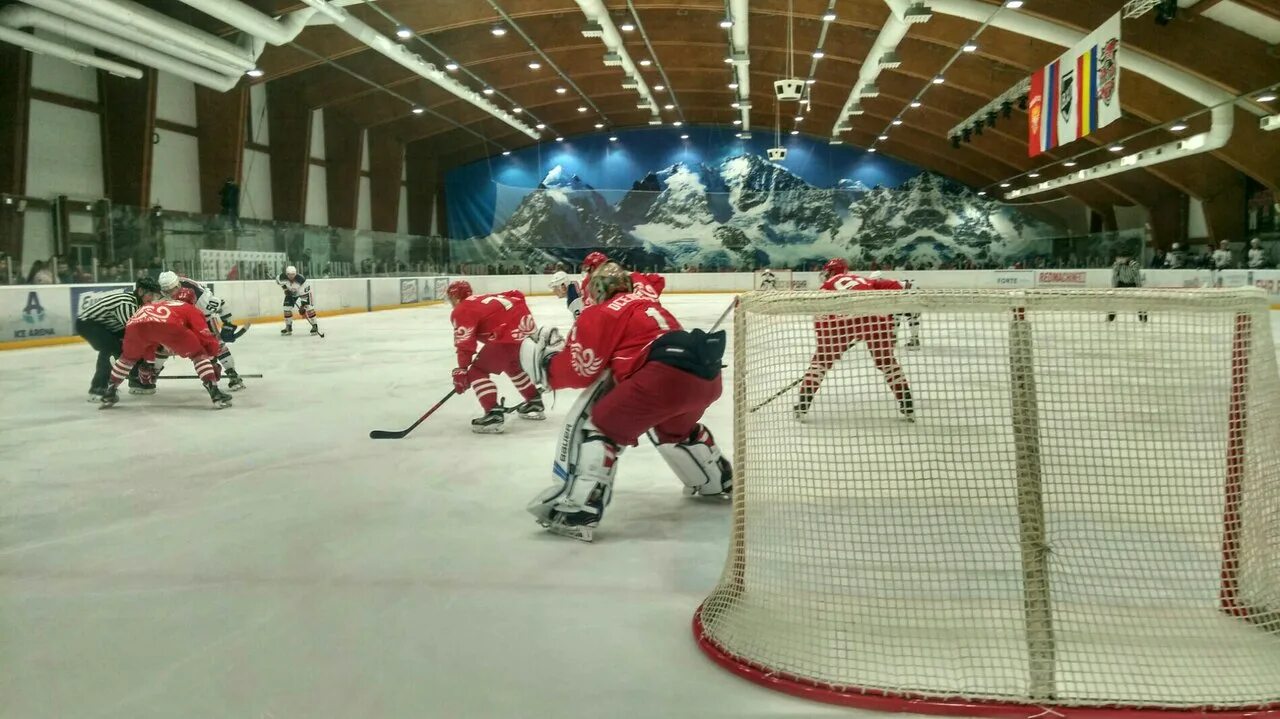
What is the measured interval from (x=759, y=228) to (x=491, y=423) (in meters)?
21.8

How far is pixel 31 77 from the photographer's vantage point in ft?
46.8

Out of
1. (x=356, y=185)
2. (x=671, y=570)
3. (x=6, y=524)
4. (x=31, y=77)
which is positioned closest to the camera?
(x=671, y=570)

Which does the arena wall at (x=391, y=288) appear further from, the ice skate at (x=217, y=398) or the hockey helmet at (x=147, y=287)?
the hockey helmet at (x=147, y=287)

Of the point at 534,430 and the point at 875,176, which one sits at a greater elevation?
the point at 875,176

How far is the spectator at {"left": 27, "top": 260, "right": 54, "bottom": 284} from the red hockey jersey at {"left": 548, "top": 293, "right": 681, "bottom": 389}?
1126cm

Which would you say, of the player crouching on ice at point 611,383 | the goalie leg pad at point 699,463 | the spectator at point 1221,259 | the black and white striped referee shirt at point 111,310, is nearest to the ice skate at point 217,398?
the black and white striped referee shirt at point 111,310

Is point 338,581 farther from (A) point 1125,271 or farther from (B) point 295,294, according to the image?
(A) point 1125,271

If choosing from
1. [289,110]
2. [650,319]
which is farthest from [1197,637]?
[289,110]

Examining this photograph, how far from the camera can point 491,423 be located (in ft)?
17.8

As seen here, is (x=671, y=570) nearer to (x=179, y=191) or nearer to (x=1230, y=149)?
(x=179, y=191)

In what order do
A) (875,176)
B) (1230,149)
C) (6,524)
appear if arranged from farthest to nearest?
1. (875,176)
2. (1230,149)
3. (6,524)

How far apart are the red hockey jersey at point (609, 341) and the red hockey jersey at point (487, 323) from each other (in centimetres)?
211

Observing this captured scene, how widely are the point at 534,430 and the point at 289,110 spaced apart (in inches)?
725

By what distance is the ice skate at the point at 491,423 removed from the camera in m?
5.40
